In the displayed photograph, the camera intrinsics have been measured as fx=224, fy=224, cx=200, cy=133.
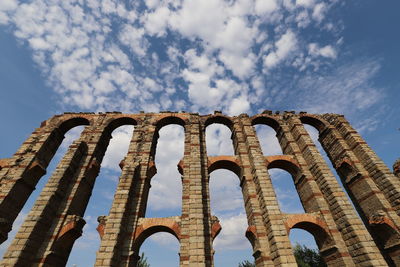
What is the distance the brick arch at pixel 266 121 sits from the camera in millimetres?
18938

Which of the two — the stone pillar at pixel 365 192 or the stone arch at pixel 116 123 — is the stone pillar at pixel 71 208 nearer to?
the stone arch at pixel 116 123

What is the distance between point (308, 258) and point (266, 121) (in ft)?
87.6

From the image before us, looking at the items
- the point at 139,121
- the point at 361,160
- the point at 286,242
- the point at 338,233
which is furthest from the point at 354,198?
the point at 139,121

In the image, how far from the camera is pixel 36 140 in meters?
16.5

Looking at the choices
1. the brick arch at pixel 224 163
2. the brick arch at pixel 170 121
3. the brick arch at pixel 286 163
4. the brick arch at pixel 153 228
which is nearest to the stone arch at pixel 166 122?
the brick arch at pixel 170 121

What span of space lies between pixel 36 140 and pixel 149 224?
36.8 feet

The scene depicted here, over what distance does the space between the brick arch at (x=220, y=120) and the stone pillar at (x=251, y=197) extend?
0.61 m

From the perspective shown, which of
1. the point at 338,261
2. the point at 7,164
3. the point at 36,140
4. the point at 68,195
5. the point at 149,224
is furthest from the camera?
the point at 36,140

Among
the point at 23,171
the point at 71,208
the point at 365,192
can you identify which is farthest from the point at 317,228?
the point at 23,171

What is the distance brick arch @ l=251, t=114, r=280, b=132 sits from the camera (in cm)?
1894

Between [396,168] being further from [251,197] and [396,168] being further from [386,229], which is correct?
[251,197]

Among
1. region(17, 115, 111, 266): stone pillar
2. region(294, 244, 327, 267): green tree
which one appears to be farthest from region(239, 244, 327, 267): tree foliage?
A: region(17, 115, 111, 266): stone pillar

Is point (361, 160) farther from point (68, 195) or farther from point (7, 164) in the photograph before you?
point (7, 164)

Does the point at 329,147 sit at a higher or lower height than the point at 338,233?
higher
